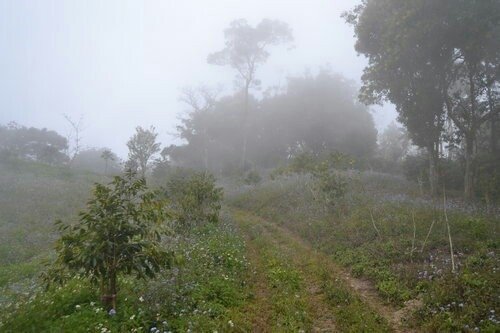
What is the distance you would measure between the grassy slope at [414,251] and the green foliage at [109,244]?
18.7 ft

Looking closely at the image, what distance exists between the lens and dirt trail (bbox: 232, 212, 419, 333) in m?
7.49

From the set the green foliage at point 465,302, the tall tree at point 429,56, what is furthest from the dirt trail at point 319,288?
Answer: the tall tree at point 429,56

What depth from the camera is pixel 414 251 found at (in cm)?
1073

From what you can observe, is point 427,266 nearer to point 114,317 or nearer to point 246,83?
point 114,317

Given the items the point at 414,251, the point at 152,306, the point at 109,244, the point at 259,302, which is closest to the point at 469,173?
the point at 414,251

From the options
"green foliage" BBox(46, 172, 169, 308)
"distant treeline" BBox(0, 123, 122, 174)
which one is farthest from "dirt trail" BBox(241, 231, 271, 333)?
"distant treeline" BBox(0, 123, 122, 174)

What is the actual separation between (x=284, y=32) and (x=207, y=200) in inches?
1450

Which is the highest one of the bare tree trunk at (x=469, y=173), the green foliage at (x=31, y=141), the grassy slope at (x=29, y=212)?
the green foliage at (x=31, y=141)

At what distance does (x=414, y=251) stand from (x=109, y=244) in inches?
346

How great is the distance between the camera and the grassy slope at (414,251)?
7105 millimetres

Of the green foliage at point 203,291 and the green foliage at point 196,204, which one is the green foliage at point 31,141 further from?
the green foliage at point 203,291

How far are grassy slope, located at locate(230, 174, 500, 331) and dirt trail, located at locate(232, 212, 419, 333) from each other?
10.3 inches

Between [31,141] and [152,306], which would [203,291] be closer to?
[152,306]

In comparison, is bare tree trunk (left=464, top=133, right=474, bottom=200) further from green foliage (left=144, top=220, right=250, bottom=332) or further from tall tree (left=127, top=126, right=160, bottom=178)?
tall tree (left=127, top=126, right=160, bottom=178)
